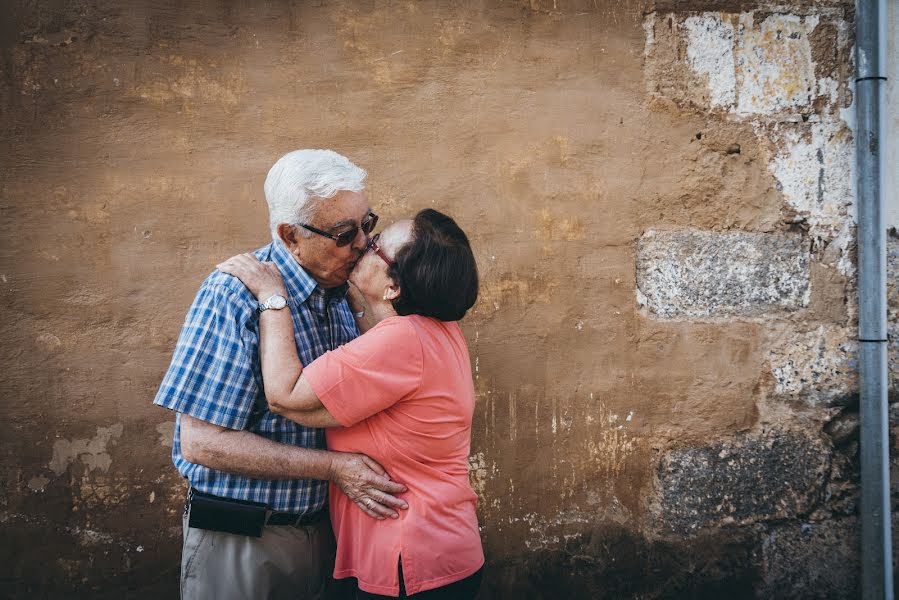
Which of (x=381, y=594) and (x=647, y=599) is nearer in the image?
(x=381, y=594)

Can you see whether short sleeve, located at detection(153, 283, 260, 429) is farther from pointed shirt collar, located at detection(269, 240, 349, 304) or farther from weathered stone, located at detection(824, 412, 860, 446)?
weathered stone, located at detection(824, 412, 860, 446)

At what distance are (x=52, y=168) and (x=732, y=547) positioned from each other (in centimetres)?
342

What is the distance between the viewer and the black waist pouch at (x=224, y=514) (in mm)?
1824

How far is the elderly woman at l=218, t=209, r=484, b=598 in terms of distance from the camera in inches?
66.9

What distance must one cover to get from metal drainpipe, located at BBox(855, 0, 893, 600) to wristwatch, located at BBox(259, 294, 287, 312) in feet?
8.40

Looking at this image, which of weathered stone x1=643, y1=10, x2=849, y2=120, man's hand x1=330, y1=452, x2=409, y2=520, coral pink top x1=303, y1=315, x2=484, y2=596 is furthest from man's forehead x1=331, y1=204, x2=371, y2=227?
weathered stone x1=643, y1=10, x2=849, y2=120

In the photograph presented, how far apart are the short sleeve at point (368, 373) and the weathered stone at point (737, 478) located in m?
1.76

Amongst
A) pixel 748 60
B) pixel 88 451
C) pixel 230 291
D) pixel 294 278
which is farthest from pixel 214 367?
pixel 748 60

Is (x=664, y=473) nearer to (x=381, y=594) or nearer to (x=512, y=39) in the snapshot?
(x=381, y=594)

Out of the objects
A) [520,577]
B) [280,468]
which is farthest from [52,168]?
[520,577]

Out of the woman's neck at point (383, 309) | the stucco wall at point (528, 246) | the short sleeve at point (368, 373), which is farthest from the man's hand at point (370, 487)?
the stucco wall at point (528, 246)

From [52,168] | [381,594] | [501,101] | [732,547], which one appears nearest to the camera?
[381,594]

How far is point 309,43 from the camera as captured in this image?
106 inches

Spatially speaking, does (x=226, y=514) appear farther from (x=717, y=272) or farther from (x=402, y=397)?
(x=717, y=272)
